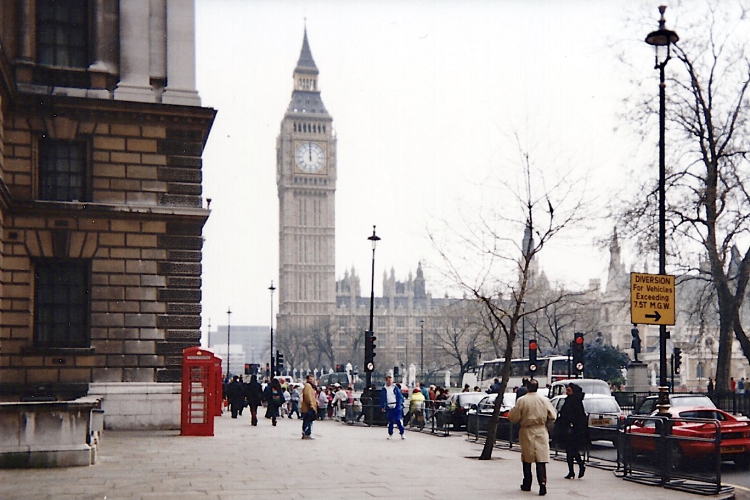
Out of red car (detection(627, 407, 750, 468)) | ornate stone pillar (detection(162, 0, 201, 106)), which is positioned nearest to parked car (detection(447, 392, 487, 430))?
red car (detection(627, 407, 750, 468))

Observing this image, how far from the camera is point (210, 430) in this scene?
24.5m

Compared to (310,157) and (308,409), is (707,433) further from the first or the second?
(310,157)

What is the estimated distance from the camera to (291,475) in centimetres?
1562

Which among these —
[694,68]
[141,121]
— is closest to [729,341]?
[694,68]

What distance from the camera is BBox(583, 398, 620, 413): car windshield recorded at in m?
25.0

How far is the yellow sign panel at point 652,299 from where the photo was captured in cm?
1675

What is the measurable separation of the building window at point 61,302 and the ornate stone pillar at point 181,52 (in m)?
5.20

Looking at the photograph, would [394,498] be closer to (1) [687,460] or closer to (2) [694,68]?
(1) [687,460]

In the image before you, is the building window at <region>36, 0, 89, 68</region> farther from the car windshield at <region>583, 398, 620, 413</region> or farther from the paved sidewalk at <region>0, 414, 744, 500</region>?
the car windshield at <region>583, 398, 620, 413</region>

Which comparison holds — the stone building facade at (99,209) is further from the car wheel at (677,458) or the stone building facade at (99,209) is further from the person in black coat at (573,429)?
the car wheel at (677,458)

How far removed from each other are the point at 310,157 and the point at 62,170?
149m

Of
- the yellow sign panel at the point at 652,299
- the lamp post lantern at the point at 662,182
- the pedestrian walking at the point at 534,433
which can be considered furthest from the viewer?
the lamp post lantern at the point at 662,182

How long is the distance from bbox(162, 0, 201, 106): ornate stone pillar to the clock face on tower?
477 feet

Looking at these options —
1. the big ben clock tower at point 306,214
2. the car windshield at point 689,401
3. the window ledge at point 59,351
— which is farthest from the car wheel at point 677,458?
the big ben clock tower at point 306,214
